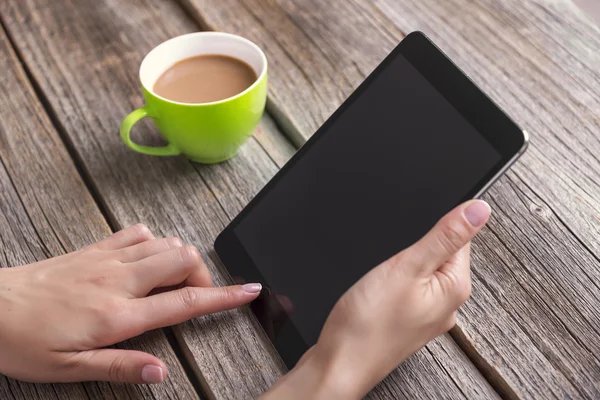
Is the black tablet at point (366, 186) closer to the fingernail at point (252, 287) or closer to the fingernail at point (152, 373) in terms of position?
the fingernail at point (252, 287)

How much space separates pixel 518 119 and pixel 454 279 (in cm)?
42

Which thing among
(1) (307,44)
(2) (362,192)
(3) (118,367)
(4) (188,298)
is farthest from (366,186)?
(1) (307,44)

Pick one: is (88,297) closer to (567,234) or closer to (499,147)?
(499,147)

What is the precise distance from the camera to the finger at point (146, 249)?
83cm

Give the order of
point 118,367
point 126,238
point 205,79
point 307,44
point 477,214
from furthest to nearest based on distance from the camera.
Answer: point 307,44
point 205,79
point 126,238
point 118,367
point 477,214

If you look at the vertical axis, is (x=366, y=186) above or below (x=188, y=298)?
above

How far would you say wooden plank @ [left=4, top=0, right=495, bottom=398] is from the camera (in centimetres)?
77

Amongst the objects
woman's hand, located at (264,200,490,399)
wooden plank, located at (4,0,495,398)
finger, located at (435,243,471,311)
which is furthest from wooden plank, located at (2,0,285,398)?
finger, located at (435,243,471,311)

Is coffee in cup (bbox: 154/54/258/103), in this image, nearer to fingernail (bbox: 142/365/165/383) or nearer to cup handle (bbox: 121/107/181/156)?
cup handle (bbox: 121/107/181/156)

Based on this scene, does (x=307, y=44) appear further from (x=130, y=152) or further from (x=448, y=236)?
(x=448, y=236)

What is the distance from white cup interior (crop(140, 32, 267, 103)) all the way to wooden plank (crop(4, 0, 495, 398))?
130mm

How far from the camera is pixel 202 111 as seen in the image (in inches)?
35.3

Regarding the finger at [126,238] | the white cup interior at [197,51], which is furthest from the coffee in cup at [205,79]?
the finger at [126,238]

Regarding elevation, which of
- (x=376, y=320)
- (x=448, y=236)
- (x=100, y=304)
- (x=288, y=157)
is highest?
(x=448, y=236)
